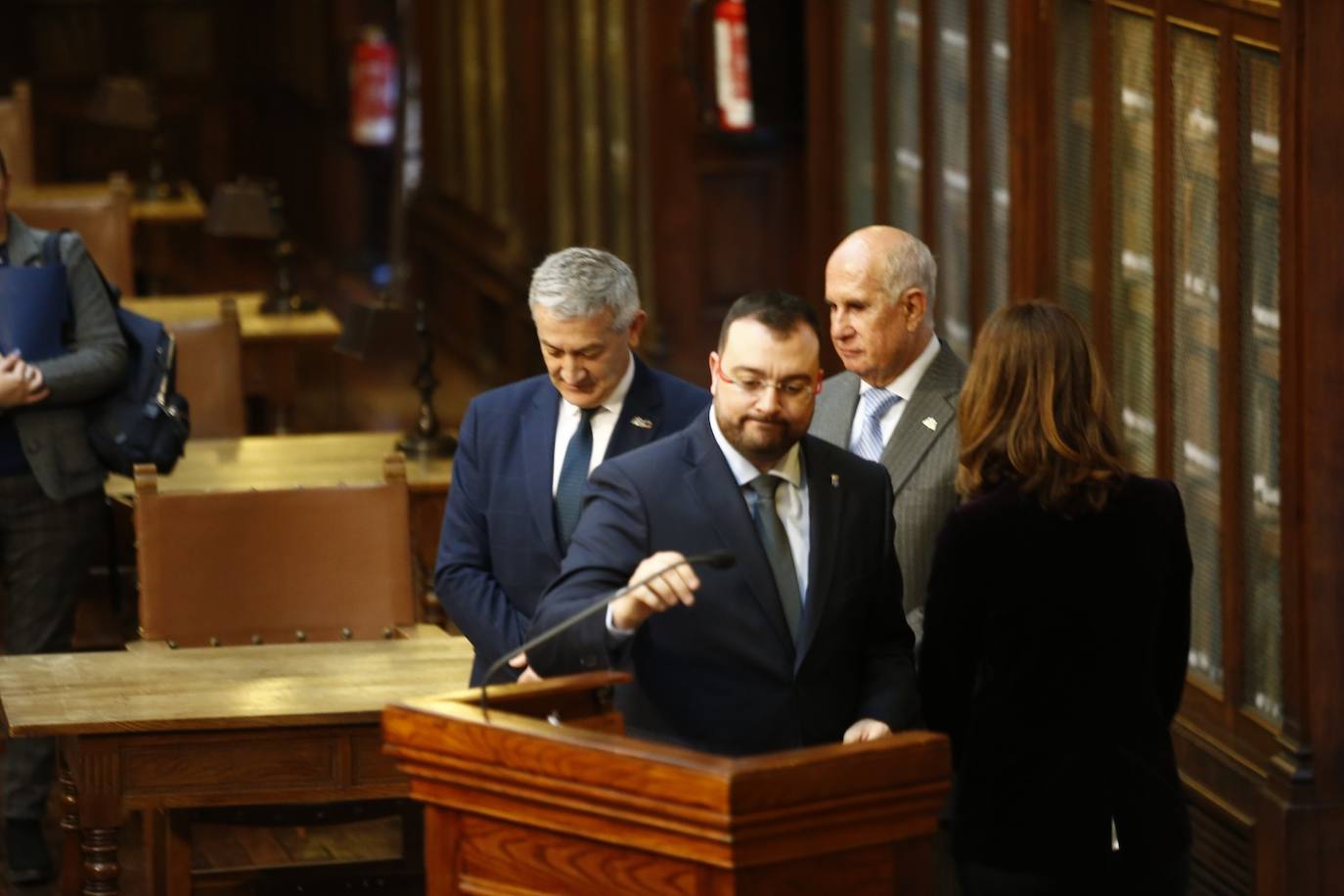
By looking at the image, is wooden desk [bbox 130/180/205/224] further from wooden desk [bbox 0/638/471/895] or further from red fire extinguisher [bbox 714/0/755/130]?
wooden desk [bbox 0/638/471/895]

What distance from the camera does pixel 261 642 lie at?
5277 millimetres

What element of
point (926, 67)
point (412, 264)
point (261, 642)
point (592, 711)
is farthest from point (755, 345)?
point (412, 264)

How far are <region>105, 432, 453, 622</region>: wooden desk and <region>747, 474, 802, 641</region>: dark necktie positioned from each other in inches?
124

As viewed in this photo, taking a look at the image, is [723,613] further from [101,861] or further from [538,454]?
[101,861]

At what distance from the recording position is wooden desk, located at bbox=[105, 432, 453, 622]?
6.86 meters

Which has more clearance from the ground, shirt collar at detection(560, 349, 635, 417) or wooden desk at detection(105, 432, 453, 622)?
shirt collar at detection(560, 349, 635, 417)

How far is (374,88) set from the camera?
586 inches

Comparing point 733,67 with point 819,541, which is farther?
point 733,67

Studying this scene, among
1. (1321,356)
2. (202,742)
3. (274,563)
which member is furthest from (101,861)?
(1321,356)

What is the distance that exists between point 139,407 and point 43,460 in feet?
0.88

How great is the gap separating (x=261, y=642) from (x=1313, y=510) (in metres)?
2.18

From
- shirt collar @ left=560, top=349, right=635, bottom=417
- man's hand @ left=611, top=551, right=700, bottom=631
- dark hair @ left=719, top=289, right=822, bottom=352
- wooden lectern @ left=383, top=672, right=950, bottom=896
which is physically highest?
dark hair @ left=719, top=289, right=822, bottom=352

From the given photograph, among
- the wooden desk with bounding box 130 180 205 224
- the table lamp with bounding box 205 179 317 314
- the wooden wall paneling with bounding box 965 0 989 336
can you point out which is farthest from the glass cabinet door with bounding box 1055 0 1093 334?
the wooden desk with bounding box 130 180 205 224

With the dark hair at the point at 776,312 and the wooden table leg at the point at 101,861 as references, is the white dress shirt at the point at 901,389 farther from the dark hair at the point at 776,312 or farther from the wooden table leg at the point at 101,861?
the wooden table leg at the point at 101,861
